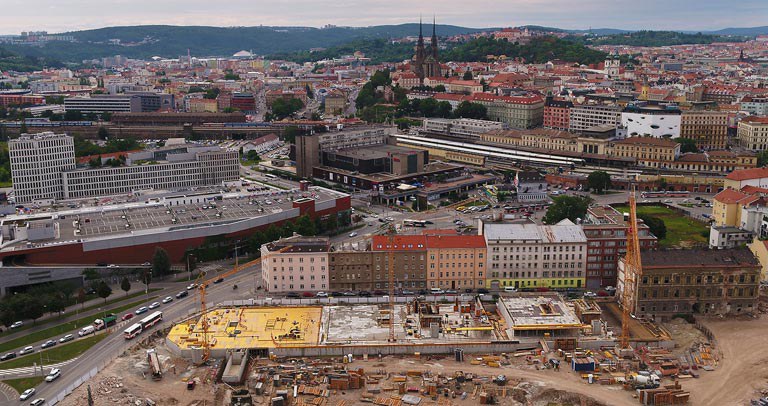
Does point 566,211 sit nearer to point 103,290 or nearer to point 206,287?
point 206,287

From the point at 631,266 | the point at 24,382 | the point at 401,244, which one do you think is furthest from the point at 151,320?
the point at 631,266

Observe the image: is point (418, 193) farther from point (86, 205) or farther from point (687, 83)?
point (687, 83)

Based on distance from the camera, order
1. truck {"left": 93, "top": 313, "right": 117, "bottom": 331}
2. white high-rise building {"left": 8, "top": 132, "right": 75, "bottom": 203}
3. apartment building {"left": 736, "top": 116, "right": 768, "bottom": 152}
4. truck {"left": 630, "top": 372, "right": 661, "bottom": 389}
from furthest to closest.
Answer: apartment building {"left": 736, "top": 116, "right": 768, "bottom": 152} → white high-rise building {"left": 8, "top": 132, "right": 75, "bottom": 203} → truck {"left": 93, "top": 313, "right": 117, "bottom": 331} → truck {"left": 630, "top": 372, "right": 661, "bottom": 389}

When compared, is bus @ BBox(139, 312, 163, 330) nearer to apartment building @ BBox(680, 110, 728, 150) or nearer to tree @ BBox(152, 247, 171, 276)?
tree @ BBox(152, 247, 171, 276)

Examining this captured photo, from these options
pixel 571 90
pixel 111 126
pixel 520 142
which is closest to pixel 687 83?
pixel 571 90

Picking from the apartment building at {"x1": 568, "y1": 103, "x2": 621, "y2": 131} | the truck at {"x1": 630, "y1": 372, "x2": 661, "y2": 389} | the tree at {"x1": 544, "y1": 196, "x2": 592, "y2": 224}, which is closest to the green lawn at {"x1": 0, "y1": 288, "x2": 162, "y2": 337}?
the truck at {"x1": 630, "y1": 372, "x2": 661, "y2": 389}
